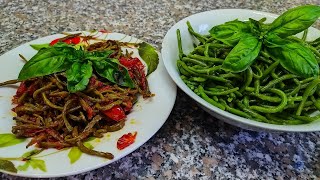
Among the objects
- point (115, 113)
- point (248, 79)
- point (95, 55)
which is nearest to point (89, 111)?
point (115, 113)

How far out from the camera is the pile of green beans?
95 cm

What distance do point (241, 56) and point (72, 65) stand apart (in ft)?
1.45

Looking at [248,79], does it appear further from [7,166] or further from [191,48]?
[7,166]

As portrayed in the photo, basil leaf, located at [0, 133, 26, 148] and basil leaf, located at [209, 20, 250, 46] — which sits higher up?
basil leaf, located at [209, 20, 250, 46]

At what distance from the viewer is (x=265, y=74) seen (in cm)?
100

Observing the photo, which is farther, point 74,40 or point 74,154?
point 74,40

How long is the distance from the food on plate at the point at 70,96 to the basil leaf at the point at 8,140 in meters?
0.01

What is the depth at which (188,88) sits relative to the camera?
97 cm

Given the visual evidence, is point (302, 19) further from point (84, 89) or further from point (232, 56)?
point (84, 89)

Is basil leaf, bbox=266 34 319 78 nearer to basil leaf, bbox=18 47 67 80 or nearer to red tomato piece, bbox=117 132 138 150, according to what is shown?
red tomato piece, bbox=117 132 138 150

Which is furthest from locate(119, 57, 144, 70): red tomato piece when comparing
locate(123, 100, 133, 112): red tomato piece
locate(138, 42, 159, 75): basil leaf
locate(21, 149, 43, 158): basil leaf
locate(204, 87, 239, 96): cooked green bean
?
locate(21, 149, 43, 158): basil leaf

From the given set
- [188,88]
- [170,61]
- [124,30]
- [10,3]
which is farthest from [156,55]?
[10,3]

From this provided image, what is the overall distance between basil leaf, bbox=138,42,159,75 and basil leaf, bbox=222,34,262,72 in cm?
29

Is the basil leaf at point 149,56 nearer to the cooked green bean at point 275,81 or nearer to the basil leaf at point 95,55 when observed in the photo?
the basil leaf at point 95,55
